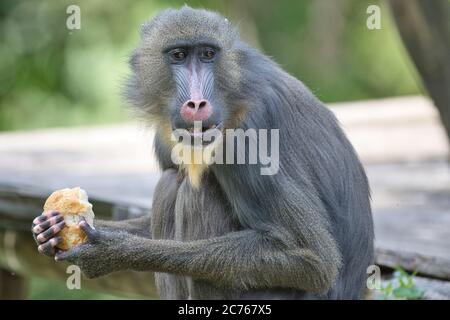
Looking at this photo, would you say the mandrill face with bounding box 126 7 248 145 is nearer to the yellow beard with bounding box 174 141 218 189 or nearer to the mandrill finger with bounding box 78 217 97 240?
the yellow beard with bounding box 174 141 218 189

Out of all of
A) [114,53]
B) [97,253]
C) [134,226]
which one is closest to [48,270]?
[134,226]

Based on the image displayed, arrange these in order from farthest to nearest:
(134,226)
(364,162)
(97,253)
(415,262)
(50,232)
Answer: (364,162) → (415,262) → (134,226) → (97,253) → (50,232)

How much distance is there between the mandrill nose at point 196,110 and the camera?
5160 millimetres

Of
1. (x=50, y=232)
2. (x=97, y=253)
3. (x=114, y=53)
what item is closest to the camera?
(x=50, y=232)

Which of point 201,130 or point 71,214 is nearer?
point 201,130

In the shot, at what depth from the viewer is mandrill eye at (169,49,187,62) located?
5621 mm

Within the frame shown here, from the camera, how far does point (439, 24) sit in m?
7.74

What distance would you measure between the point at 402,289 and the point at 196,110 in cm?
213

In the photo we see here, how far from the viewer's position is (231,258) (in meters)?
5.52

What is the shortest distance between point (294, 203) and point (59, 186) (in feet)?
13.0

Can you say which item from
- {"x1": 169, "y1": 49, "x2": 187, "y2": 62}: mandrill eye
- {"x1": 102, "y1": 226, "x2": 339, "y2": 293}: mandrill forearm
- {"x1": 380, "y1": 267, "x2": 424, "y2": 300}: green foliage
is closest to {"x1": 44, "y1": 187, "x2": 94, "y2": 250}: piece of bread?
{"x1": 102, "y1": 226, "x2": 339, "y2": 293}: mandrill forearm

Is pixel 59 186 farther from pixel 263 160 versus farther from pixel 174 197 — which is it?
pixel 263 160

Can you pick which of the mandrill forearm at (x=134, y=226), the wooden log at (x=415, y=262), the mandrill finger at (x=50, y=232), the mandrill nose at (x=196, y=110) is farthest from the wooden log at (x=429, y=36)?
the mandrill finger at (x=50, y=232)

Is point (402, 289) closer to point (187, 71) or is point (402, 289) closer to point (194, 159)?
point (194, 159)
